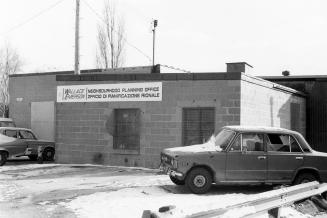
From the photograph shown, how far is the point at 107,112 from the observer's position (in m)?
17.1

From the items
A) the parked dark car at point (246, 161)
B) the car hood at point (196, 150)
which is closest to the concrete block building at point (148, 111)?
the parked dark car at point (246, 161)

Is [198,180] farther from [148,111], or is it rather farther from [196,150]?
[148,111]

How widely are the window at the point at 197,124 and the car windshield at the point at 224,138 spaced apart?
3.57m

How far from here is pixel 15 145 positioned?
18.9m

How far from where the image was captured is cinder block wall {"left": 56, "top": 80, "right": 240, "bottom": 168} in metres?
15.5

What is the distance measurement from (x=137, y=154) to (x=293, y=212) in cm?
807

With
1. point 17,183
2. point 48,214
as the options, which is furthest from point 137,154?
point 48,214

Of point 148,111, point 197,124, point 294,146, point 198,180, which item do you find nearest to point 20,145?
point 148,111

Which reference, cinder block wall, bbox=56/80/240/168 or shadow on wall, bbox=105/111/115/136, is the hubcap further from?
shadow on wall, bbox=105/111/115/136

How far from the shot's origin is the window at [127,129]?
54.6ft

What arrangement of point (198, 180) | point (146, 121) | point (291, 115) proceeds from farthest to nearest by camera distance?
point (291, 115) < point (146, 121) < point (198, 180)

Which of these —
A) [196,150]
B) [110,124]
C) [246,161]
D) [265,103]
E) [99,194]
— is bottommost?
[99,194]

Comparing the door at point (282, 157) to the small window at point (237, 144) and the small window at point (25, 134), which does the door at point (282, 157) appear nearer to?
the small window at point (237, 144)

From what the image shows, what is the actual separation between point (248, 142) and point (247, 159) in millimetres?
432
